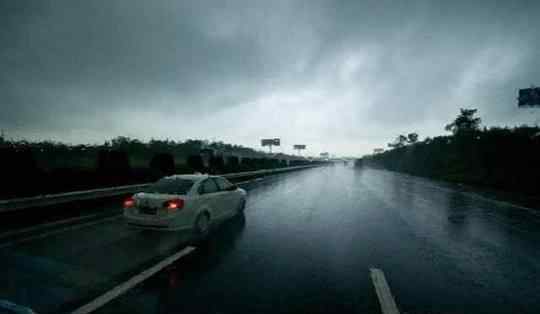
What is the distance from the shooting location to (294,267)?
465 cm

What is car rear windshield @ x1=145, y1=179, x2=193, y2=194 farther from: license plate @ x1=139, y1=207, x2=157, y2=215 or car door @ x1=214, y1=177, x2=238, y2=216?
car door @ x1=214, y1=177, x2=238, y2=216

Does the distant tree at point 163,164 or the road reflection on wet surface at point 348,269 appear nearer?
the road reflection on wet surface at point 348,269

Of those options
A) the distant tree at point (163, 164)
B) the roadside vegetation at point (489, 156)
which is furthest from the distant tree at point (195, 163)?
the roadside vegetation at point (489, 156)

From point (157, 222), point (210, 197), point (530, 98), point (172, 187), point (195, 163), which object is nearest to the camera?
point (157, 222)

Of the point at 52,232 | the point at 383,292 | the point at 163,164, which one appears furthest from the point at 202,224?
the point at 163,164

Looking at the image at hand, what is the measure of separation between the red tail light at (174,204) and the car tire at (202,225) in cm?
73

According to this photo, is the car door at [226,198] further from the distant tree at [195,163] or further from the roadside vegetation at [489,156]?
the roadside vegetation at [489,156]

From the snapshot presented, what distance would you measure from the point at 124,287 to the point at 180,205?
231 cm

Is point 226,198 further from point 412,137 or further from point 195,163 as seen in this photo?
point 412,137

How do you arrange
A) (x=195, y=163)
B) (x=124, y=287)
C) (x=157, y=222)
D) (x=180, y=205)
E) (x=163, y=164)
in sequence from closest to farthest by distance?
(x=124, y=287) → (x=157, y=222) → (x=180, y=205) → (x=163, y=164) → (x=195, y=163)

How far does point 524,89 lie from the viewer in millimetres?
21203

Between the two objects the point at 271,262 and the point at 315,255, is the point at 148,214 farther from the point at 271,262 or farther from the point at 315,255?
the point at 315,255

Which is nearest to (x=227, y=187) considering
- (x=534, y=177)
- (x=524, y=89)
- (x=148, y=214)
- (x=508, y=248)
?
(x=148, y=214)

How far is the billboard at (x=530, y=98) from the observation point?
20.8 meters
